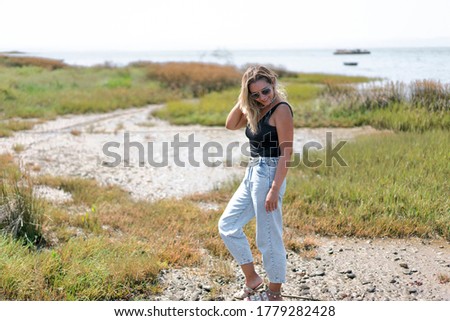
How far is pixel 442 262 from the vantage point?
5.05 meters

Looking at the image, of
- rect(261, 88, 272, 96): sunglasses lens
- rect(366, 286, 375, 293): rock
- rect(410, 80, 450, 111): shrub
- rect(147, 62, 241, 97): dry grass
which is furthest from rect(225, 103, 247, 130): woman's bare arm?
rect(147, 62, 241, 97): dry grass

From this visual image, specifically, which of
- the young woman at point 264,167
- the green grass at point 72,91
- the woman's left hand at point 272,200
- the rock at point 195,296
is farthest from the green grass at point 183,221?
the green grass at point 72,91

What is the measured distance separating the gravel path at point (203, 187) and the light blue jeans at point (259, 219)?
685mm

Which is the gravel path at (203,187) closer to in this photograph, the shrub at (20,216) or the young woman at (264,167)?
the young woman at (264,167)

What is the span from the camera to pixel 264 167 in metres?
3.52

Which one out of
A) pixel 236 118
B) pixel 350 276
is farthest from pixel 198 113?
pixel 236 118

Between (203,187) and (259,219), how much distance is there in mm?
5177

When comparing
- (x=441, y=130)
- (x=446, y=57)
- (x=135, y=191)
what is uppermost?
(x=446, y=57)

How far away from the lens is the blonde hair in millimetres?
3475

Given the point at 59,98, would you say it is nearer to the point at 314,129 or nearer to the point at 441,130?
the point at 314,129

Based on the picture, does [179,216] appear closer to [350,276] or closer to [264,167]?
[350,276]
